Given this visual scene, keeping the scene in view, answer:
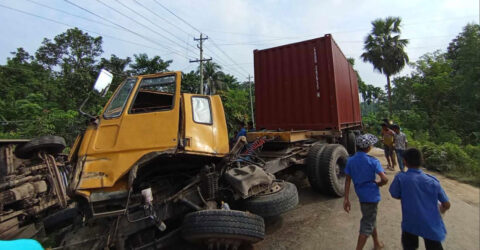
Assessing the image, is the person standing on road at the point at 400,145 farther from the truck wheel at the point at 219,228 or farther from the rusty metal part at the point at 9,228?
the rusty metal part at the point at 9,228

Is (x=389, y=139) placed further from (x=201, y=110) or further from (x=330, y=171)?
(x=201, y=110)

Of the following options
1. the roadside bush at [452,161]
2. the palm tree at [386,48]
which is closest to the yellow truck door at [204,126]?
the roadside bush at [452,161]

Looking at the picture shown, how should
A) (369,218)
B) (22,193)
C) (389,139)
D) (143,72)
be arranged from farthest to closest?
(143,72) → (389,139) → (22,193) → (369,218)

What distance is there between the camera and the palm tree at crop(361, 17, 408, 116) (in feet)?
75.9

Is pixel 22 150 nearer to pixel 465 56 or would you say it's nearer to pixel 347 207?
pixel 347 207

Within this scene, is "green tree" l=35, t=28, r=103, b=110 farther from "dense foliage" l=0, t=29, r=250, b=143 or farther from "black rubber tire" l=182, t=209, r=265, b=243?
"black rubber tire" l=182, t=209, r=265, b=243

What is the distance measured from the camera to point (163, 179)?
3.30 metres

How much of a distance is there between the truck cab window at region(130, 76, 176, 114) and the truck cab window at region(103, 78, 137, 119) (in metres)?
A: 0.11

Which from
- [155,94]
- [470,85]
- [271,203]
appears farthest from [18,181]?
[470,85]

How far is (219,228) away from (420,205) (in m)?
1.84

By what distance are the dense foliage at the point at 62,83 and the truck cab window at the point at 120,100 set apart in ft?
35.4

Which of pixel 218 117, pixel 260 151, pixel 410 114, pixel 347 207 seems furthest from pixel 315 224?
pixel 410 114

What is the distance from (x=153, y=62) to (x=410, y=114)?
18.7 meters

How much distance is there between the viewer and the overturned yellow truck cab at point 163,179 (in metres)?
2.71
